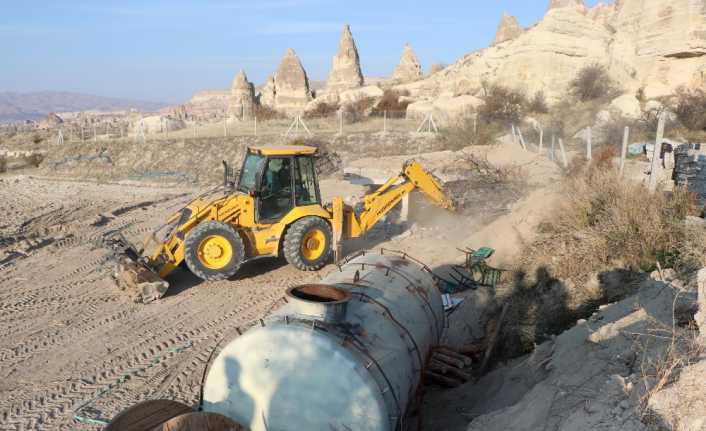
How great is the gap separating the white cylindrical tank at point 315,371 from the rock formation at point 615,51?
89.1ft

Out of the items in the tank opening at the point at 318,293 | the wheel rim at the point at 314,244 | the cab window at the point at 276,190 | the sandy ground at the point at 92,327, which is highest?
the cab window at the point at 276,190

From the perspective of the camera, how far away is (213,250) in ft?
28.6

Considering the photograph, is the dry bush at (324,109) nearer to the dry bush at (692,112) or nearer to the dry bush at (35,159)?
the dry bush at (35,159)

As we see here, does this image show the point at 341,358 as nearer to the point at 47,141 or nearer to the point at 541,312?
the point at 541,312

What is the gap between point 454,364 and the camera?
5855mm

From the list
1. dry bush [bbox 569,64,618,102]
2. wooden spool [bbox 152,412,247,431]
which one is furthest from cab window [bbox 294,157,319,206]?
dry bush [bbox 569,64,618,102]

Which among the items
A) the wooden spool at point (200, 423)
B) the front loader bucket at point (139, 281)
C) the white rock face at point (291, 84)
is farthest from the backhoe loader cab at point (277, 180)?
the white rock face at point (291, 84)

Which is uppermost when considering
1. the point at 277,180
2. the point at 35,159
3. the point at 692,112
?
the point at 692,112

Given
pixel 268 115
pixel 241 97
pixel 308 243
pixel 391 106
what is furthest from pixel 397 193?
pixel 241 97

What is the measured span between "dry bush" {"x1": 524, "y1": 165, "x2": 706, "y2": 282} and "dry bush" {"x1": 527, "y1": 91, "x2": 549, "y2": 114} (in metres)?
20.8

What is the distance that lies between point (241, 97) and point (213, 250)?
4572 centimetres

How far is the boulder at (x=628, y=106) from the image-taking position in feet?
75.9

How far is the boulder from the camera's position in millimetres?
23141

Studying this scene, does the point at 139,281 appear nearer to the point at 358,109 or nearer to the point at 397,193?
the point at 397,193
